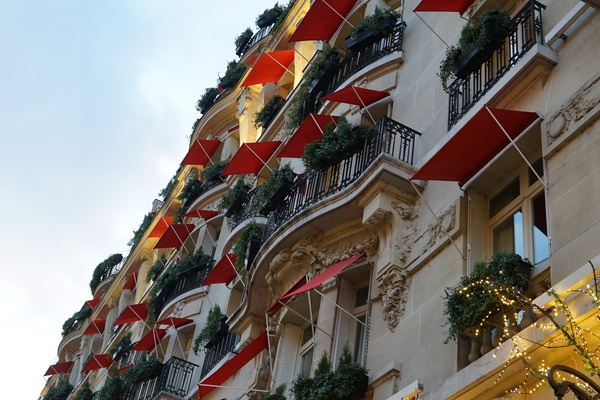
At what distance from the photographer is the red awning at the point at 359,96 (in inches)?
701

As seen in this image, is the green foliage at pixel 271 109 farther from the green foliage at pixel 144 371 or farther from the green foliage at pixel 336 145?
the green foliage at pixel 336 145

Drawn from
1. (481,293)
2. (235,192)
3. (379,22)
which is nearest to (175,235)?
(235,192)

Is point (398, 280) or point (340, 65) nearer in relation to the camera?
point (398, 280)

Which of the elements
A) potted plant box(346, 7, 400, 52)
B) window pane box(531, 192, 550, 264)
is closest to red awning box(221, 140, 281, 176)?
potted plant box(346, 7, 400, 52)

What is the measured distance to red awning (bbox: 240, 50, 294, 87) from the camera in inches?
1050

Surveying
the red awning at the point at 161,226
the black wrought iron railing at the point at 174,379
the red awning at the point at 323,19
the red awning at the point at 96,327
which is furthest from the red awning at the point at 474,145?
the red awning at the point at 96,327

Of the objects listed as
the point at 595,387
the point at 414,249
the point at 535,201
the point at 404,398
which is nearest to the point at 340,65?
the point at 414,249

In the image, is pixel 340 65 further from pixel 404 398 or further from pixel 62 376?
pixel 62 376

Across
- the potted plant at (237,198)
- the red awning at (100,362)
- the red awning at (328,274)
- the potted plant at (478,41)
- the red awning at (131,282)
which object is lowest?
the red awning at (328,274)

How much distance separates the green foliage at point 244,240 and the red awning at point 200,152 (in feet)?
30.1

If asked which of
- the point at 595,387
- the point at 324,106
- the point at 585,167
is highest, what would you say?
the point at 324,106

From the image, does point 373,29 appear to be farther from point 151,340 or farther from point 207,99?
point 207,99

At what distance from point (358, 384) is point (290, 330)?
469 cm

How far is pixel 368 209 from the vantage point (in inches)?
602
